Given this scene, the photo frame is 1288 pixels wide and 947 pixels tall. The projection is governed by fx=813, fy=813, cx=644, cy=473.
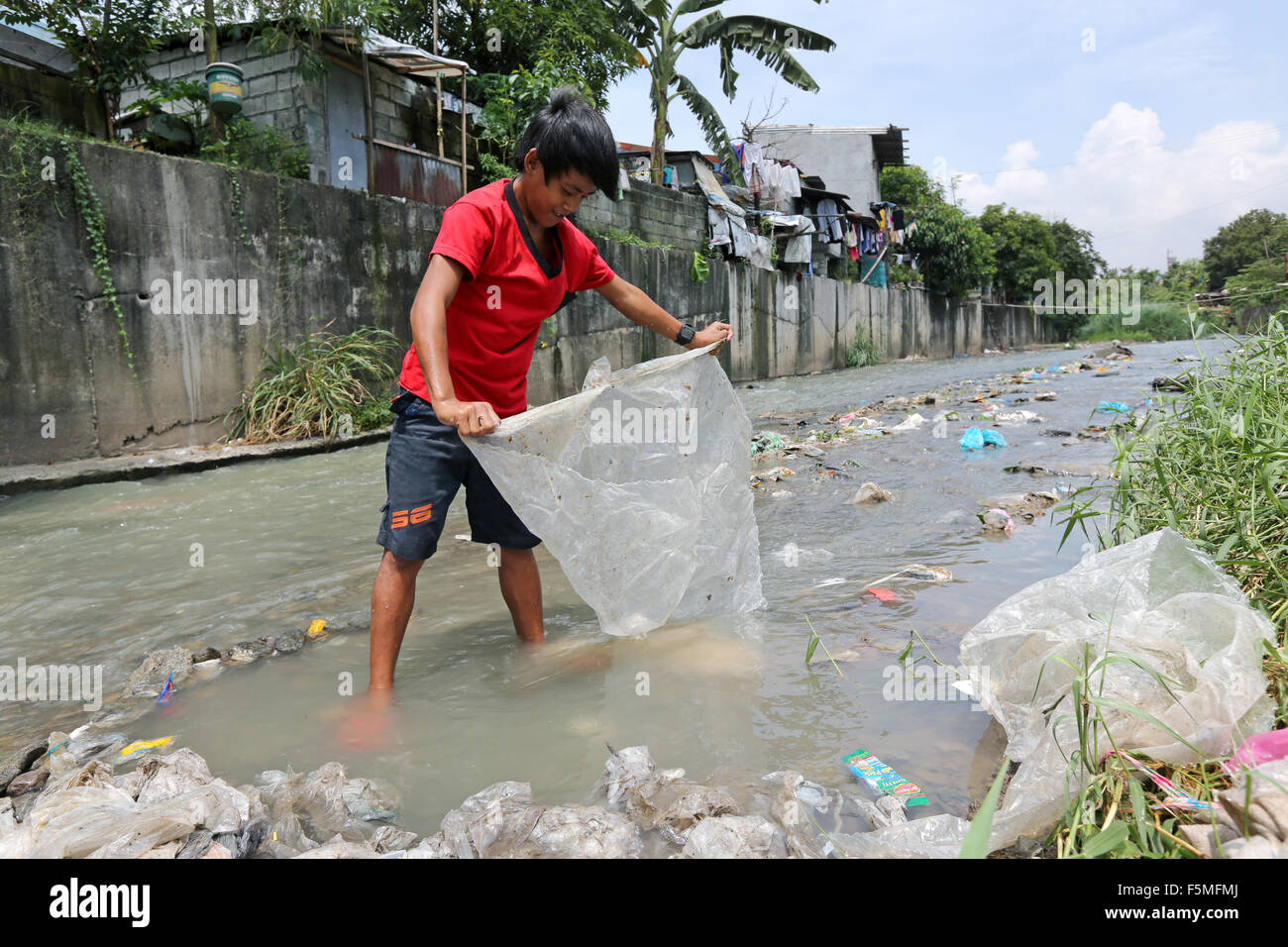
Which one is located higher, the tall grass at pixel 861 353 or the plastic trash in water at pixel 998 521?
the tall grass at pixel 861 353

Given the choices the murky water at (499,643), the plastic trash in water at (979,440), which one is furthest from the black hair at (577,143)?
the plastic trash in water at (979,440)

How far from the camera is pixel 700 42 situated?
523 inches

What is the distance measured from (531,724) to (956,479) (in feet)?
11.7

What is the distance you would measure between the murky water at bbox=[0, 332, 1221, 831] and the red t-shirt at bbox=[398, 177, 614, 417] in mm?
782

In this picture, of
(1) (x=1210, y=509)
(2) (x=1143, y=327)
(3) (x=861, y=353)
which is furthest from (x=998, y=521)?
(2) (x=1143, y=327)

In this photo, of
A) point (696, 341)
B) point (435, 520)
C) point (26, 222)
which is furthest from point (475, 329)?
point (26, 222)

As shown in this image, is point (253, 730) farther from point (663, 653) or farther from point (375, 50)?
point (375, 50)

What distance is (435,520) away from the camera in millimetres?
2023

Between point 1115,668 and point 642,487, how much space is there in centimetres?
120

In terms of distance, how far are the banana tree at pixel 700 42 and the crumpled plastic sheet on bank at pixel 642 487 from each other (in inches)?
484

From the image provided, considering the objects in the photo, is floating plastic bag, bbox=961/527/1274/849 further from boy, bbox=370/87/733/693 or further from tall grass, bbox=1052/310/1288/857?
boy, bbox=370/87/733/693

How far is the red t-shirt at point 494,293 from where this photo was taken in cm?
191

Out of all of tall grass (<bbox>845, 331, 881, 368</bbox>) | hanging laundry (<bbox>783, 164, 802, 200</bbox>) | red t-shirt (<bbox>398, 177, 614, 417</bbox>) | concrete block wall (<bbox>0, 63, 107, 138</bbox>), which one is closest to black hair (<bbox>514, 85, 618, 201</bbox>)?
red t-shirt (<bbox>398, 177, 614, 417</bbox>)

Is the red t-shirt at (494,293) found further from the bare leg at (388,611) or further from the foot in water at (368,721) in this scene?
the foot in water at (368,721)
